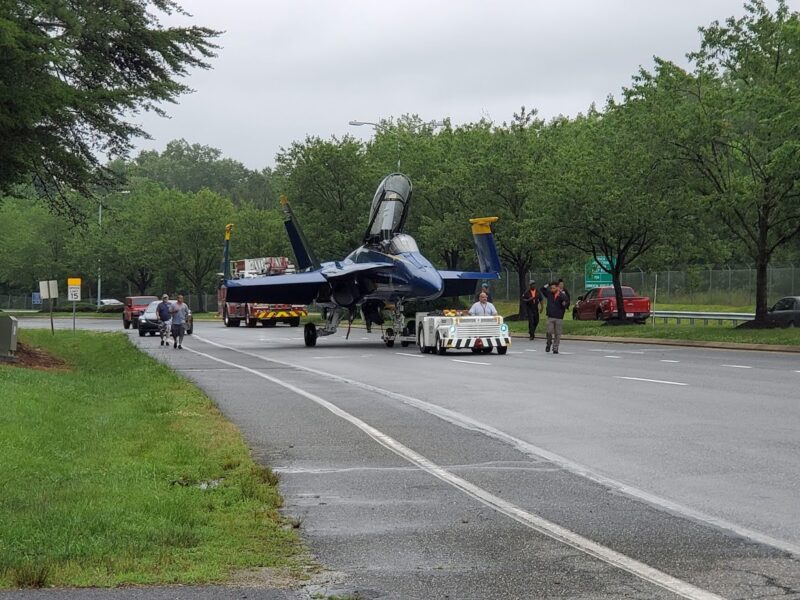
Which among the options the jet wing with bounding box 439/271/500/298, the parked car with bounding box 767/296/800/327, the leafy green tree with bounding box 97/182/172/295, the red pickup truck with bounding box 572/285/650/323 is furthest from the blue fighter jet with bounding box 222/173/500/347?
the leafy green tree with bounding box 97/182/172/295

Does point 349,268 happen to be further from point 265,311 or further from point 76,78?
point 265,311

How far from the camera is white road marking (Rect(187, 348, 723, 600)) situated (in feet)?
19.7

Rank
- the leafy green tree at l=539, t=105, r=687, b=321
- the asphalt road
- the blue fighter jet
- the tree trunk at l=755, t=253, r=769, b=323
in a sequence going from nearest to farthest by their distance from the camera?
1. the asphalt road
2. the blue fighter jet
3. the tree trunk at l=755, t=253, r=769, b=323
4. the leafy green tree at l=539, t=105, r=687, b=321

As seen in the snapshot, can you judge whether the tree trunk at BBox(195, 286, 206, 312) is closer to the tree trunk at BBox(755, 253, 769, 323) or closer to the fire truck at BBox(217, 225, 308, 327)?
the fire truck at BBox(217, 225, 308, 327)

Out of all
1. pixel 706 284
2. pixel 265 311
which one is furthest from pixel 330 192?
pixel 706 284

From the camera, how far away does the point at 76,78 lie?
27.8 metres

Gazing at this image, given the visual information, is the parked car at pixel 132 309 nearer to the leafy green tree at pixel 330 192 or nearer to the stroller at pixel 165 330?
the leafy green tree at pixel 330 192

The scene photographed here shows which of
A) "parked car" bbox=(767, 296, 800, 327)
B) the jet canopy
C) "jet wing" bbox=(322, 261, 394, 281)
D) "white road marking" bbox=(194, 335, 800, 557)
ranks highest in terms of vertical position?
the jet canopy

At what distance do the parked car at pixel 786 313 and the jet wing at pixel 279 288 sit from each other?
16196 millimetres

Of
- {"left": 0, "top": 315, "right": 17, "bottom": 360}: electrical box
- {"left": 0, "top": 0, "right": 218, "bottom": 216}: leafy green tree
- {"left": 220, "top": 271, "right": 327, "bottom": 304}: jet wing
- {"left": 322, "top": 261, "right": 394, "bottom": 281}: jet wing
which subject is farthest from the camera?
{"left": 220, "top": 271, "right": 327, "bottom": 304}: jet wing

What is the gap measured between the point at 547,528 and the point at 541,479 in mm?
2266

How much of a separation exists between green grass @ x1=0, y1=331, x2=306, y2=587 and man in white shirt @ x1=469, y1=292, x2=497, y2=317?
1656 centimetres

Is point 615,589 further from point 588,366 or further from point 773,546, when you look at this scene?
point 588,366

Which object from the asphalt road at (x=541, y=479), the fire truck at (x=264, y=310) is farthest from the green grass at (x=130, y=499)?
the fire truck at (x=264, y=310)
